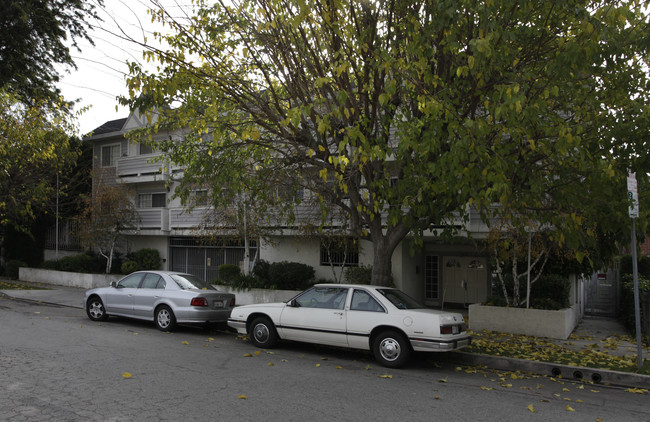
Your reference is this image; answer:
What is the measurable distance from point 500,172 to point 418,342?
308cm

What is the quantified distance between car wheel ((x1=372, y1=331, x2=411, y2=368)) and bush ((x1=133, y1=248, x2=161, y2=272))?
16.1m

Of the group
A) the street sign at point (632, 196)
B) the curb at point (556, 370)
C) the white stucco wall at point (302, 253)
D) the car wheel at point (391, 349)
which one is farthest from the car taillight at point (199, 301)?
the street sign at point (632, 196)

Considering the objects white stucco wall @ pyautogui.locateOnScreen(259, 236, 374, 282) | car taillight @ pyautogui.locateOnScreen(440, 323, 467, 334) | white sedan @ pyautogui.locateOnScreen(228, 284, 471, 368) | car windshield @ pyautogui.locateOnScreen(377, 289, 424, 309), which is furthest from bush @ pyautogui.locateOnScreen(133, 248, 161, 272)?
car taillight @ pyautogui.locateOnScreen(440, 323, 467, 334)

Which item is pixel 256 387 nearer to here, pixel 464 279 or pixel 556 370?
pixel 556 370

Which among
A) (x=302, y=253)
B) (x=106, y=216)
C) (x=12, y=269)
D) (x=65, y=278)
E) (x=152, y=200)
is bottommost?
(x=65, y=278)

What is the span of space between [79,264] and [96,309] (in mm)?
10939

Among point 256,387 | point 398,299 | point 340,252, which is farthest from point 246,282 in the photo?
point 256,387

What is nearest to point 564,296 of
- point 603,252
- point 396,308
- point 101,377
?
point 603,252

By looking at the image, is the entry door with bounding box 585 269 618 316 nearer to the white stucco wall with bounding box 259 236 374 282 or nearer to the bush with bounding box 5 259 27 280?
the white stucco wall with bounding box 259 236 374 282

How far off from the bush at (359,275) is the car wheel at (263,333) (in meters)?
6.49

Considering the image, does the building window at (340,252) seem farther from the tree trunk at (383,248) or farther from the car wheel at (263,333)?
the car wheel at (263,333)

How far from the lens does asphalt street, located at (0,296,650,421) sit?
19.2 feet

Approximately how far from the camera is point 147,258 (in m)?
22.7

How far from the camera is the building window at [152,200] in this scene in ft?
78.6
